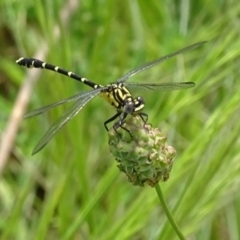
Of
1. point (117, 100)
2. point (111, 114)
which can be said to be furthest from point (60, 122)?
point (111, 114)

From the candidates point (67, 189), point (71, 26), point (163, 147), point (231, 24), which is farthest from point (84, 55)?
point (163, 147)

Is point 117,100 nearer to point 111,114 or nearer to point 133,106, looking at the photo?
point 133,106

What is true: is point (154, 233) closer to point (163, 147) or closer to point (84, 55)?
point (163, 147)

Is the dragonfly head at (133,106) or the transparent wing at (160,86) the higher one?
the transparent wing at (160,86)

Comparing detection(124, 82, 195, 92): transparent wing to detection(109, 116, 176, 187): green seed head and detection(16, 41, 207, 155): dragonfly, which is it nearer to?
detection(16, 41, 207, 155): dragonfly

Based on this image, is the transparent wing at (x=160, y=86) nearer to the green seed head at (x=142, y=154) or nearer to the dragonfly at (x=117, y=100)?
the dragonfly at (x=117, y=100)

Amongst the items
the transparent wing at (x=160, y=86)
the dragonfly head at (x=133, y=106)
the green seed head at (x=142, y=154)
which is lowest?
the green seed head at (x=142, y=154)

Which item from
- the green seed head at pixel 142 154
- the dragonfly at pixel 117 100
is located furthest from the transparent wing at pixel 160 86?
the green seed head at pixel 142 154
